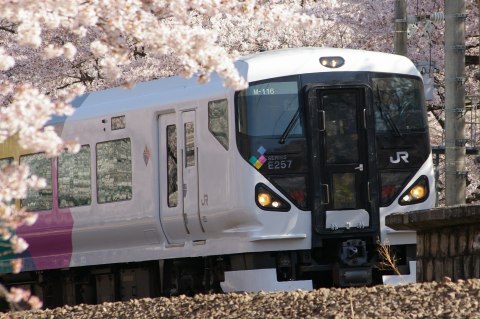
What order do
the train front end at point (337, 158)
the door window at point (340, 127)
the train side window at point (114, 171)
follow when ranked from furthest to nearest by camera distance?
the train side window at point (114, 171) < the door window at point (340, 127) < the train front end at point (337, 158)

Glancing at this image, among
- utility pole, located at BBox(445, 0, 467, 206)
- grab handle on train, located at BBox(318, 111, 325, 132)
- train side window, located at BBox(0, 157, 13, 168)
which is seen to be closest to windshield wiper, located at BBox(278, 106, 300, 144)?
grab handle on train, located at BBox(318, 111, 325, 132)

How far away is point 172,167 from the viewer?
1461 cm

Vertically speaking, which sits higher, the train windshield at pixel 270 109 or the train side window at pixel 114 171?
the train windshield at pixel 270 109

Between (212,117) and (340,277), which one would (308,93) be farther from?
(340,277)

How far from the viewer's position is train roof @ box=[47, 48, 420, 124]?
45.3 feet

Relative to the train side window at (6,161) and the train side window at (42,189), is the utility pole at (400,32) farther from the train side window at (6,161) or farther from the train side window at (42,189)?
the train side window at (6,161)

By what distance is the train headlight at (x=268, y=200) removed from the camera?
13656 millimetres

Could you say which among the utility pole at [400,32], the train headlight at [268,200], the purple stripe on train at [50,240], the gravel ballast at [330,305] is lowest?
the gravel ballast at [330,305]

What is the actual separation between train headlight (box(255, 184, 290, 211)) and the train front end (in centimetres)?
1

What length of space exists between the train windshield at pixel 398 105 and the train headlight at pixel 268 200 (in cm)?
129

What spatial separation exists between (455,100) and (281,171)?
3.49 meters

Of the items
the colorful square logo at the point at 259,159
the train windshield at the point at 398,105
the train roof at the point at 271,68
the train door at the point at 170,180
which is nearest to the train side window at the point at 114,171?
the train roof at the point at 271,68

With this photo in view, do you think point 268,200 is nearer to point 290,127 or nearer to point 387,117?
point 290,127

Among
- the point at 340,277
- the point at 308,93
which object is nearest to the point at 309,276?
the point at 340,277
